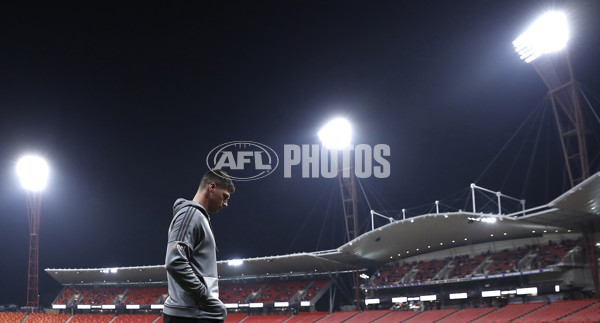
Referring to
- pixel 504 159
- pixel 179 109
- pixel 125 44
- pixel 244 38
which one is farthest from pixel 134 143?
pixel 504 159

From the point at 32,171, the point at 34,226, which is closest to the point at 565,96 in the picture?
the point at 32,171

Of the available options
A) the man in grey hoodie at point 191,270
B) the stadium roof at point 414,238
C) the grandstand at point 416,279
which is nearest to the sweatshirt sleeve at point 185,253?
the man in grey hoodie at point 191,270

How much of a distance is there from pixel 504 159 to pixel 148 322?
3720 cm

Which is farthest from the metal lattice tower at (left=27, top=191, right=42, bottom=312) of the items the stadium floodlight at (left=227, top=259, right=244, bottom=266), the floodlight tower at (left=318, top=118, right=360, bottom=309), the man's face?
the man's face

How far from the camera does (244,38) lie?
3759cm

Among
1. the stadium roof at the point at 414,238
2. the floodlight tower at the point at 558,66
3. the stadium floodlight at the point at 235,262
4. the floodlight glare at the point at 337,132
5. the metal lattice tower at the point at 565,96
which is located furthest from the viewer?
the stadium floodlight at the point at 235,262

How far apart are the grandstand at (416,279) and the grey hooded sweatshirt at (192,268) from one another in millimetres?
23063

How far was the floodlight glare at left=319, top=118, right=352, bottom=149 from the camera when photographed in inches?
1539

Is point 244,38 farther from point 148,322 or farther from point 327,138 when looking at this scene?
point 148,322

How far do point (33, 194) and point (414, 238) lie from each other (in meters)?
33.9

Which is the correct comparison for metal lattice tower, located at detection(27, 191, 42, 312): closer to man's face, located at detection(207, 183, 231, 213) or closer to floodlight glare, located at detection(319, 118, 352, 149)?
floodlight glare, located at detection(319, 118, 352, 149)

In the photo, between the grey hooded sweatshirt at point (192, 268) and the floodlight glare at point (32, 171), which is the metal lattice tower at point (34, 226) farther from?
the grey hooded sweatshirt at point (192, 268)

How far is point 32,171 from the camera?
45.5 m

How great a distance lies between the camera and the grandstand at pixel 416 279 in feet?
105
